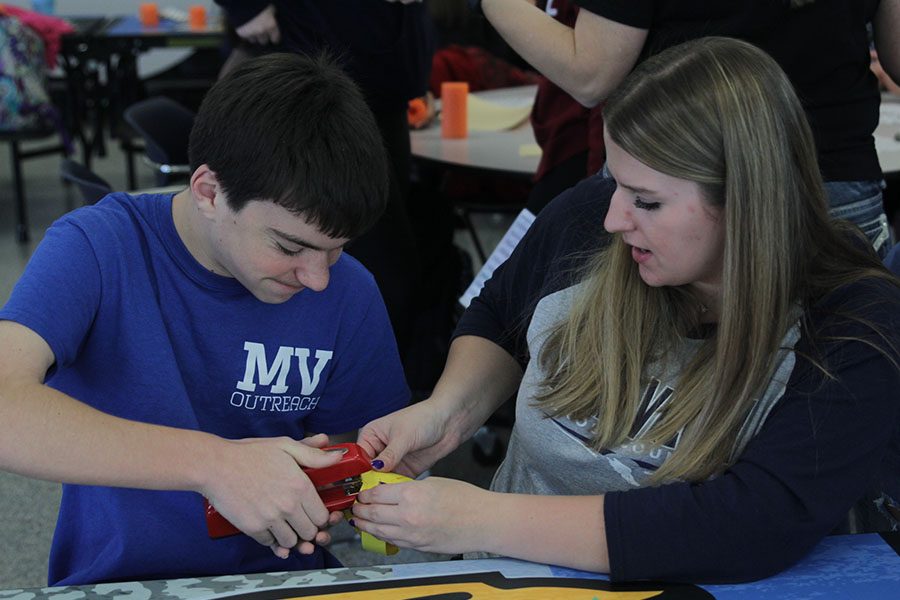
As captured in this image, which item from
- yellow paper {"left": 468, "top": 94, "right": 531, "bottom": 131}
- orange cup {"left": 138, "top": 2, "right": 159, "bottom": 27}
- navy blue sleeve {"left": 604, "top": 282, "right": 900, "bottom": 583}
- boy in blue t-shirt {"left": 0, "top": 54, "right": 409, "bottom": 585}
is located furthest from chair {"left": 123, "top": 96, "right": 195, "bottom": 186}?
orange cup {"left": 138, "top": 2, "right": 159, "bottom": 27}

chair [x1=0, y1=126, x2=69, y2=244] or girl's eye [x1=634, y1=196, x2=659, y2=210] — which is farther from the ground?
girl's eye [x1=634, y1=196, x2=659, y2=210]

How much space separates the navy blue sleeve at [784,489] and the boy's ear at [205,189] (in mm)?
604

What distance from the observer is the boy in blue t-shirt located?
1183 mm

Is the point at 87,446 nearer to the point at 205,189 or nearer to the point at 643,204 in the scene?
the point at 205,189

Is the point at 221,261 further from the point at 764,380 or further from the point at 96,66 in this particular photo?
the point at 96,66

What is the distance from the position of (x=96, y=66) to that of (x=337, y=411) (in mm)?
6029

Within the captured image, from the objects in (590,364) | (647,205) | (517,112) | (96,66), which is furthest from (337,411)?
(96,66)

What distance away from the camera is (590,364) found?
1.36 m

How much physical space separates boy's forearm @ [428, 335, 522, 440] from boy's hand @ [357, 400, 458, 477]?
0.8 inches

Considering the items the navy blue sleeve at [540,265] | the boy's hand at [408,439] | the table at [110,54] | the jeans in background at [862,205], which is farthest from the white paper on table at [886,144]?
the table at [110,54]

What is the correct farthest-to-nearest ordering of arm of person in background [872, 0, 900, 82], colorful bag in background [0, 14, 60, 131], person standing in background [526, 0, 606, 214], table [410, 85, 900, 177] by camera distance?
colorful bag in background [0, 14, 60, 131] < table [410, 85, 900, 177] < person standing in background [526, 0, 606, 214] < arm of person in background [872, 0, 900, 82]

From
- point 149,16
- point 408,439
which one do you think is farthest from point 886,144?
point 149,16

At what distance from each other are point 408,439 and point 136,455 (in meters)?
0.41

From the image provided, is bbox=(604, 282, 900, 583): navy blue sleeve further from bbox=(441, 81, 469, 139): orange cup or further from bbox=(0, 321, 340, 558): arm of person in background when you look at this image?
bbox=(441, 81, 469, 139): orange cup
